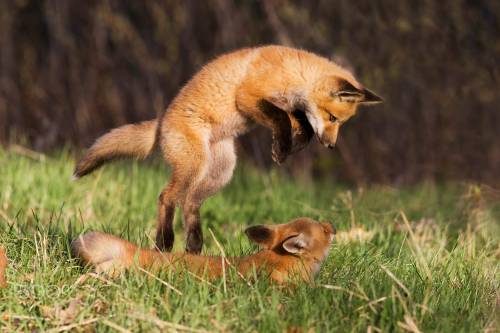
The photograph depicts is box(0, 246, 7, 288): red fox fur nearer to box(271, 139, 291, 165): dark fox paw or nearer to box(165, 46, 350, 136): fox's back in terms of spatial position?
box(165, 46, 350, 136): fox's back

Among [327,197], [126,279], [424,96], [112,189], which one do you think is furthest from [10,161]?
[424,96]

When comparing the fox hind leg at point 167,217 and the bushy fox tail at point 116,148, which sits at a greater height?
the bushy fox tail at point 116,148

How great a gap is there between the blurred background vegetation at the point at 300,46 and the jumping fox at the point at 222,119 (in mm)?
3738

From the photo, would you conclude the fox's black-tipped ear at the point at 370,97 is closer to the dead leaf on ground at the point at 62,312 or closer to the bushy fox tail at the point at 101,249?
the bushy fox tail at the point at 101,249

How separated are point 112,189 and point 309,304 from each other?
332 cm

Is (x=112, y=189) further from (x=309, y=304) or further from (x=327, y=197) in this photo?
(x=309, y=304)

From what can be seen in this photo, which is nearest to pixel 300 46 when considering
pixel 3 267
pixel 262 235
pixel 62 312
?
pixel 262 235

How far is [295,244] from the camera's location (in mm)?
4195

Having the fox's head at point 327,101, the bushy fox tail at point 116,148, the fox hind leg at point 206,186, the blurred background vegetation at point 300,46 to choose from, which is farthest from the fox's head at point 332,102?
the blurred background vegetation at point 300,46

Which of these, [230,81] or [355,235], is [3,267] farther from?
[355,235]

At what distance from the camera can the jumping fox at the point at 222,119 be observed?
16.3 ft

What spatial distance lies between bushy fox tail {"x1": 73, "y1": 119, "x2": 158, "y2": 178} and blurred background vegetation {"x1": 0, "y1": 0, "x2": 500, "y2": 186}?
448cm

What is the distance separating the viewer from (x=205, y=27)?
10797 millimetres

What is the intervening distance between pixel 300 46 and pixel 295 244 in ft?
19.6
